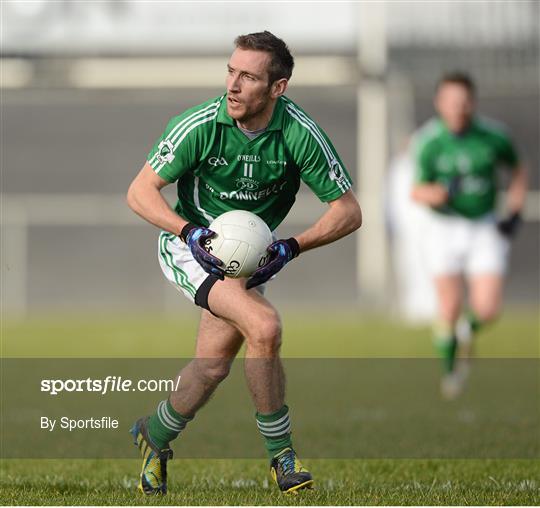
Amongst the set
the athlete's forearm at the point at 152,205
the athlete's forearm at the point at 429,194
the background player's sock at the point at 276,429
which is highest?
the athlete's forearm at the point at 152,205

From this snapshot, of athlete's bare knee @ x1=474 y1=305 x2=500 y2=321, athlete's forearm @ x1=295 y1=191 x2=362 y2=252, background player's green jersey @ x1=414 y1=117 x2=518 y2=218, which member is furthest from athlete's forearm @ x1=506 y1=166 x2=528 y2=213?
athlete's forearm @ x1=295 y1=191 x2=362 y2=252

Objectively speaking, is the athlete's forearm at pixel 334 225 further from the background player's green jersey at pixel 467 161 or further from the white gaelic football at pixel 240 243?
the background player's green jersey at pixel 467 161

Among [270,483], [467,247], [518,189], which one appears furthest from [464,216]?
[270,483]

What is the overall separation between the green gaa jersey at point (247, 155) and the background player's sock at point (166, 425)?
1095mm

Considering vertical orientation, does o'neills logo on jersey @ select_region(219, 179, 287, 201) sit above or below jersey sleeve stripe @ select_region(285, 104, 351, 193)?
below

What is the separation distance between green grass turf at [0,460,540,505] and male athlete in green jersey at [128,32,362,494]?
238 millimetres

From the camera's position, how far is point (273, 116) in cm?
625

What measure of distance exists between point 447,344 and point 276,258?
21.0 feet

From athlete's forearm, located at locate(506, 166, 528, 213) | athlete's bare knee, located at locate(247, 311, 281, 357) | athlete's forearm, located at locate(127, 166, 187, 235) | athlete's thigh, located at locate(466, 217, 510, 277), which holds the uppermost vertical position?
athlete's forearm, located at locate(127, 166, 187, 235)

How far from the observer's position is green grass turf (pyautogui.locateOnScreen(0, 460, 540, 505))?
5.95m

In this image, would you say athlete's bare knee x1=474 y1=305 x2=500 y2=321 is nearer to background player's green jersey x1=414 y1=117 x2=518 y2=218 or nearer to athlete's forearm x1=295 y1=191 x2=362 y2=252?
background player's green jersey x1=414 y1=117 x2=518 y2=218

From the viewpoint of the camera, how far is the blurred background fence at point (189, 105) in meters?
24.0

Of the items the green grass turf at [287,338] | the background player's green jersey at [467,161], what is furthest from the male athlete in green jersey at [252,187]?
the green grass turf at [287,338]

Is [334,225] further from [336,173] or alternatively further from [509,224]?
[509,224]
